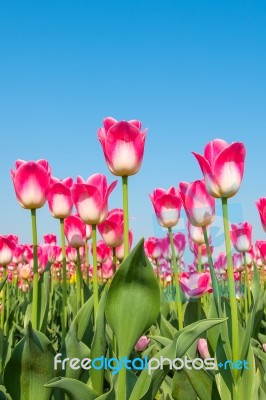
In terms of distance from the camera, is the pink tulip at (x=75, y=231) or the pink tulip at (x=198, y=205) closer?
the pink tulip at (x=198, y=205)

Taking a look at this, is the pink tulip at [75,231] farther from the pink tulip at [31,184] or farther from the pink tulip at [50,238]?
the pink tulip at [50,238]

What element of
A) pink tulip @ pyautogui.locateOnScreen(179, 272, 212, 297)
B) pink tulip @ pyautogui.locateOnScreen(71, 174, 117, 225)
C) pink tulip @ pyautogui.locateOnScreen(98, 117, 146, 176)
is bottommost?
pink tulip @ pyautogui.locateOnScreen(179, 272, 212, 297)

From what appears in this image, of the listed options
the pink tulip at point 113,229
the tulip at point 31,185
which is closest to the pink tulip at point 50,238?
the pink tulip at point 113,229

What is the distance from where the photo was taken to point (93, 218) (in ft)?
5.98

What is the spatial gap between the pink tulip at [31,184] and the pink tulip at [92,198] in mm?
109

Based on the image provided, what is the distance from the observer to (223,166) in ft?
5.19

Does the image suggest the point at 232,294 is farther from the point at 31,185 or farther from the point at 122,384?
the point at 31,185

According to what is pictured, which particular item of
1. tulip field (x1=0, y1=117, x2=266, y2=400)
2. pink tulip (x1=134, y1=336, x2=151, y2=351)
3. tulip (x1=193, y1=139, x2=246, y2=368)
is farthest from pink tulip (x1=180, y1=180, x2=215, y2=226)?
pink tulip (x1=134, y1=336, x2=151, y2=351)

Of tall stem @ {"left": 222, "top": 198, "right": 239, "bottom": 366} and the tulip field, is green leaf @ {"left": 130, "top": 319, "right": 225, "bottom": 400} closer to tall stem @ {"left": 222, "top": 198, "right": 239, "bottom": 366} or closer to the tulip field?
the tulip field

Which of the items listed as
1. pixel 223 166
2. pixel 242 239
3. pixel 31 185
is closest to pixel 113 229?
pixel 31 185

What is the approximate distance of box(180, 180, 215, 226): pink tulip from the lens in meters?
1.77

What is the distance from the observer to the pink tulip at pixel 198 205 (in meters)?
1.77

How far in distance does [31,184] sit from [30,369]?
596 mm

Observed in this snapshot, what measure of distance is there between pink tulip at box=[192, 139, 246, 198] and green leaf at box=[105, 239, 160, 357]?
1.13 ft
